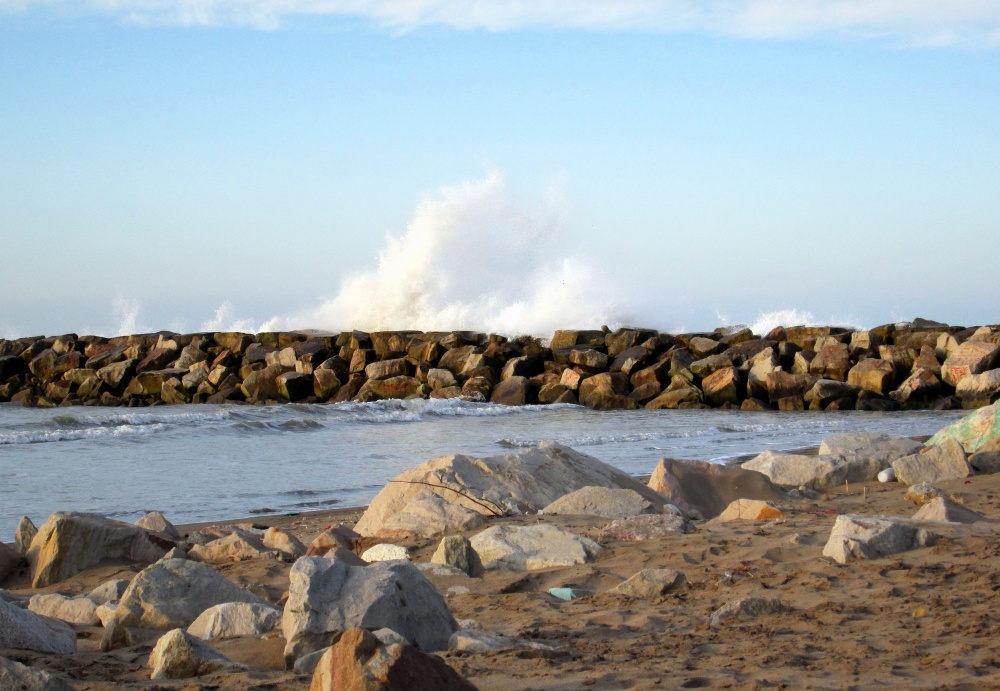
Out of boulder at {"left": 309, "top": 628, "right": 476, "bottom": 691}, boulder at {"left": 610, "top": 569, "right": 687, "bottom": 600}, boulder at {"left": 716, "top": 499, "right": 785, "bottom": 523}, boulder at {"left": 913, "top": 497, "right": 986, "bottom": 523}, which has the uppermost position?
boulder at {"left": 309, "top": 628, "right": 476, "bottom": 691}

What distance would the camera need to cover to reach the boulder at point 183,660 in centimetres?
294

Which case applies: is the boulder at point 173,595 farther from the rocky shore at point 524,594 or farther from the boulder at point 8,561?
the boulder at point 8,561

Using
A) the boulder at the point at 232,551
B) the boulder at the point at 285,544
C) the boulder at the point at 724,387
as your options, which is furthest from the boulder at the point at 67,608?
the boulder at the point at 724,387

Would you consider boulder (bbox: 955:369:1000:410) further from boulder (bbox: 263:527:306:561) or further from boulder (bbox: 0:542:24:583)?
boulder (bbox: 0:542:24:583)

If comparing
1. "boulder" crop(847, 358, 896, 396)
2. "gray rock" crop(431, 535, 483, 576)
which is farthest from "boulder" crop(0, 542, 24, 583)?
"boulder" crop(847, 358, 896, 396)

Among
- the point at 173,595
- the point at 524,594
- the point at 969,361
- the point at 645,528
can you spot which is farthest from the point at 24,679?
the point at 969,361

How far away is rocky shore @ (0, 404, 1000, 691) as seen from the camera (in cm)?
287

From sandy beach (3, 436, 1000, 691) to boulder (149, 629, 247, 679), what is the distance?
8 cm

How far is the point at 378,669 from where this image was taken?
7.44 ft

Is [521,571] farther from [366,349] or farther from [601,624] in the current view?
[366,349]

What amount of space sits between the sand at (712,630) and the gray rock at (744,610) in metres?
0.05

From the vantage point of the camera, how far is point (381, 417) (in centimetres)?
1593

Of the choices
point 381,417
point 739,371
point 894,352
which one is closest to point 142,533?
point 381,417

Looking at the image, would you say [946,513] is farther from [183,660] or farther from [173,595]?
[183,660]
